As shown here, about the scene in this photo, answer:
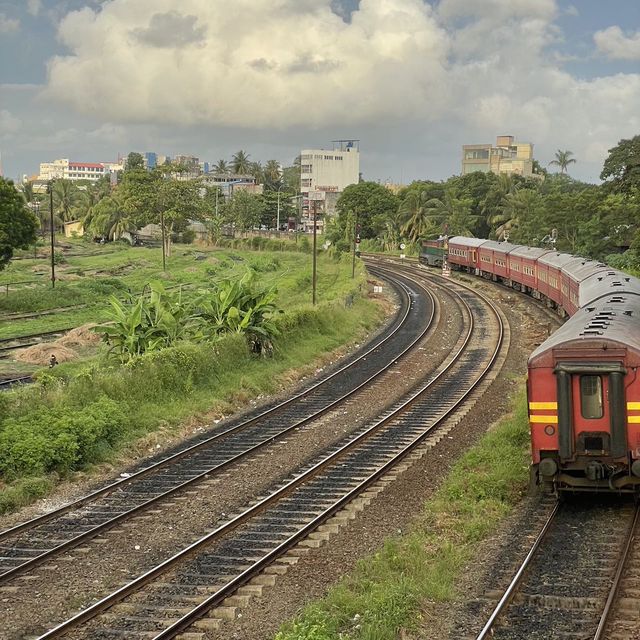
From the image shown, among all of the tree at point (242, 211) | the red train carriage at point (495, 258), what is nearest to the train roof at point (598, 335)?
the red train carriage at point (495, 258)

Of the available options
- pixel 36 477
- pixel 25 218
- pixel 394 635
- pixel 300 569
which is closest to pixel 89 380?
pixel 36 477

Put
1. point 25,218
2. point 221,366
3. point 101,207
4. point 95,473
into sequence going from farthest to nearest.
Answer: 1. point 101,207
2. point 25,218
3. point 221,366
4. point 95,473

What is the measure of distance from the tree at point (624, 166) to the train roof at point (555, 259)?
6272 mm

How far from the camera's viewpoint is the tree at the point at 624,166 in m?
43.6

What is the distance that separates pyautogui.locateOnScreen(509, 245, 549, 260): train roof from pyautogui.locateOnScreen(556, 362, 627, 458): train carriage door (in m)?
33.2

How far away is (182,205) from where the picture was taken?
79.2 meters

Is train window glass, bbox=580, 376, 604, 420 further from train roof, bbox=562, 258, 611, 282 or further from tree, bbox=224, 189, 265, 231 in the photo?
tree, bbox=224, 189, 265, 231

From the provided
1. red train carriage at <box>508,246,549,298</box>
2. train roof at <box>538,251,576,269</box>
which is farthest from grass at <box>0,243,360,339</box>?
train roof at <box>538,251,576,269</box>

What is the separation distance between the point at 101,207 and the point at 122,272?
41.3 metres

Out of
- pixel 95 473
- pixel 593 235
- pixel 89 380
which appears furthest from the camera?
pixel 593 235

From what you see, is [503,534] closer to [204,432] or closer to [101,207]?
[204,432]

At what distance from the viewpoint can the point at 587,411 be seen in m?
12.4

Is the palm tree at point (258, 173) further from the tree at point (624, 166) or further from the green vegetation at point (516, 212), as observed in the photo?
the tree at point (624, 166)

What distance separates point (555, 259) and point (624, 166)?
335 inches
